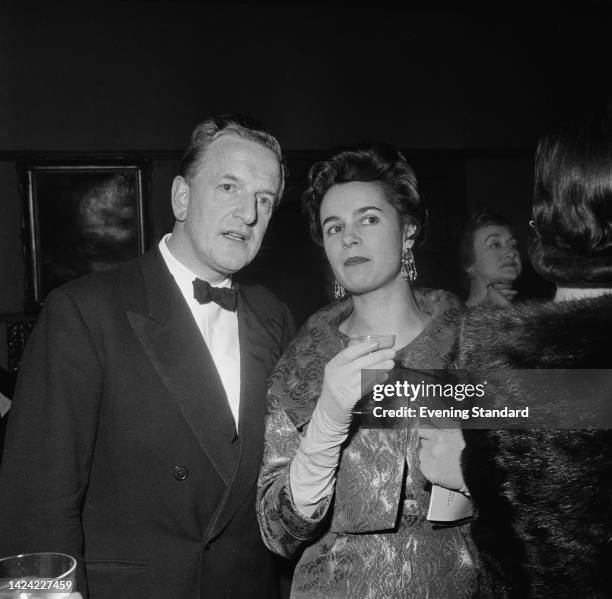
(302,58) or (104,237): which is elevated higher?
(302,58)

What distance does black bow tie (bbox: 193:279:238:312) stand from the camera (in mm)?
1826

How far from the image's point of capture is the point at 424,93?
575 cm

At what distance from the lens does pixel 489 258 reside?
3566mm

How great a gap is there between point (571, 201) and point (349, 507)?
0.99m

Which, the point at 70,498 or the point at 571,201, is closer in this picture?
the point at 571,201

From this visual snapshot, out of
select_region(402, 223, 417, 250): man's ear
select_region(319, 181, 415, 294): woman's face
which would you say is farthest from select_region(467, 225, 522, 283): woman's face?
select_region(319, 181, 415, 294): woman's face

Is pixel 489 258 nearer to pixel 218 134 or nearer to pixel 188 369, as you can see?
pixel 218 134

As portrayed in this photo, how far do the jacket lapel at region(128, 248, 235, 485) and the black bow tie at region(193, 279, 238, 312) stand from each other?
5 centimetres

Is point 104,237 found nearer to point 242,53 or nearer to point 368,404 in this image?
point 242,53

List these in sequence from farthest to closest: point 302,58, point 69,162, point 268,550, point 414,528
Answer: point 302,58 < point 69,162 < point 268,550 < point 414,528

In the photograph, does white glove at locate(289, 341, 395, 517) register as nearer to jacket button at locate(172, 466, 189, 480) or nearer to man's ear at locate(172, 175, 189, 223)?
jacket button at locate(172, 466, 189, 480)

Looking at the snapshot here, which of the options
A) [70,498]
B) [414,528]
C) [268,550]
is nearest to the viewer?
[70,498]

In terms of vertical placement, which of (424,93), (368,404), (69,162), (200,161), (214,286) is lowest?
(368,404)

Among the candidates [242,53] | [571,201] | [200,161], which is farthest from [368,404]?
[242,53]
